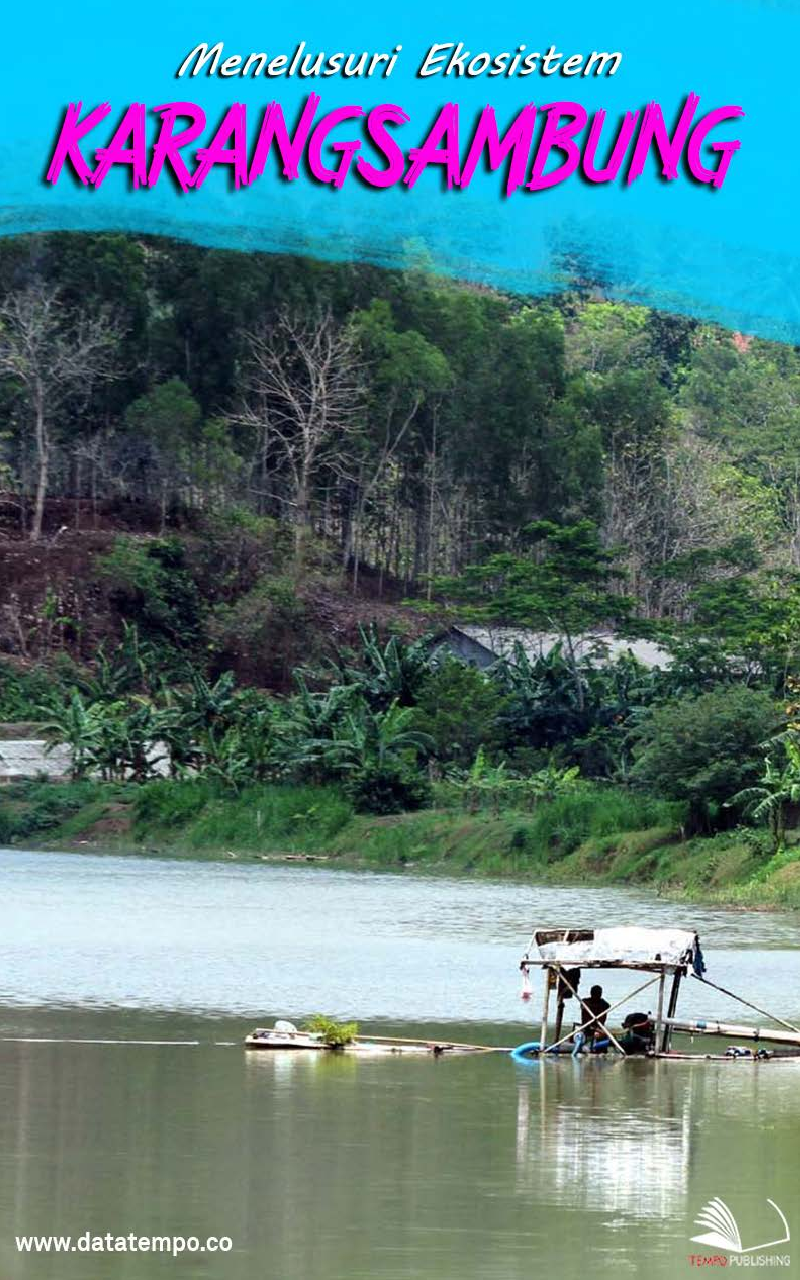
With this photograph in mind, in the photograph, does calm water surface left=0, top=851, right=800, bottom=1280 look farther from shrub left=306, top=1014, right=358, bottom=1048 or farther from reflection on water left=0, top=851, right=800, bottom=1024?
shrub left=306, top=1014, right=358, bottom=1048

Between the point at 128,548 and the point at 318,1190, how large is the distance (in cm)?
5325

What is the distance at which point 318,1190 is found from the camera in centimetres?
1383

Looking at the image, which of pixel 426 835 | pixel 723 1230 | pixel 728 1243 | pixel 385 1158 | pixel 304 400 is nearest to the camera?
pixel 728 1243

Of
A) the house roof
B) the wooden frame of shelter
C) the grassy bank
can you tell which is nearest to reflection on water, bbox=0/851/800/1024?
the grassy bank

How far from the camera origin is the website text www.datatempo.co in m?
12.0

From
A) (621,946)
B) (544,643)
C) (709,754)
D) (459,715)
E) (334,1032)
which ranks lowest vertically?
(334,1032)

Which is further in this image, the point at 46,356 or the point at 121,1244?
the point at 46,356

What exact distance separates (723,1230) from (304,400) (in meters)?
59.3

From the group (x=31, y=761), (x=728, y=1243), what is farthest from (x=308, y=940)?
(x=31, y=761)

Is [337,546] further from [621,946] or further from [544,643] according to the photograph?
[621,946]

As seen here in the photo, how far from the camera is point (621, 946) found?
19406 mm

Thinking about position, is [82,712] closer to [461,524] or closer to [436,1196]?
[461,524]

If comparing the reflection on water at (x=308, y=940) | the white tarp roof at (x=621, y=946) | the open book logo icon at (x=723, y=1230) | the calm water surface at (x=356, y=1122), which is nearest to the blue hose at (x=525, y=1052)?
the calm water surface at (x=356, y=1122)

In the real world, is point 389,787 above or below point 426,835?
above
